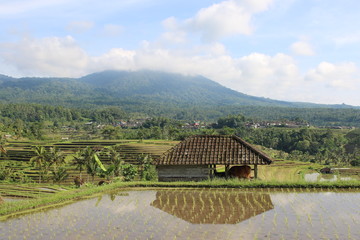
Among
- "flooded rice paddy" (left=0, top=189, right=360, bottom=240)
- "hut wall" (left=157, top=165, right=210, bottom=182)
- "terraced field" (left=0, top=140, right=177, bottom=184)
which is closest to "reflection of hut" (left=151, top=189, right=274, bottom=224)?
"flooded rice paddy" (left=0, top=189, right=360, bottom=240)

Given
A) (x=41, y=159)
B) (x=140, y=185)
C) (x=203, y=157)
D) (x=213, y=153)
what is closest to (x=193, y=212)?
(x=140, y=185)

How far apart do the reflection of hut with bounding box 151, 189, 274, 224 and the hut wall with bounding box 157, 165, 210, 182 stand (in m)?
3.24

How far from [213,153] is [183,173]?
2.18m

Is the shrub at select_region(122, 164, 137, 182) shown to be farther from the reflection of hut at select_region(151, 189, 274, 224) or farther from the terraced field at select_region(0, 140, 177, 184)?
the reflection of hut at select_region(151, 189, 274, 224)

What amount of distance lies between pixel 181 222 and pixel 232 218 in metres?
1.76

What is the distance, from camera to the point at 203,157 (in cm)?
1997

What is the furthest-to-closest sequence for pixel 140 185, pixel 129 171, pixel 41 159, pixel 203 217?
1. pixel 41 159
2. pixel 129 171
3. pixel 140 185
4. pixel 203 217

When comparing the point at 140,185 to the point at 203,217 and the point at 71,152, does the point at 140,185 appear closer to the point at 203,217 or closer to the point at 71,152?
the point at 203,217

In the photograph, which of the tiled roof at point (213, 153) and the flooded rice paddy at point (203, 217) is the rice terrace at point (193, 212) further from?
the tiled roof at point (213, 153)

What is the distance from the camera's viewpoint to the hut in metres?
19.5

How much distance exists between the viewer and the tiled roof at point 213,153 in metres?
19.3

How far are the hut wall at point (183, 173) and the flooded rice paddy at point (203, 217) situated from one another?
390 centimetres

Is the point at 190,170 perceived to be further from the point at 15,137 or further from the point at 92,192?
the point at 15,137

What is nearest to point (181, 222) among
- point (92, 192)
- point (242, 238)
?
point (242, 238)
